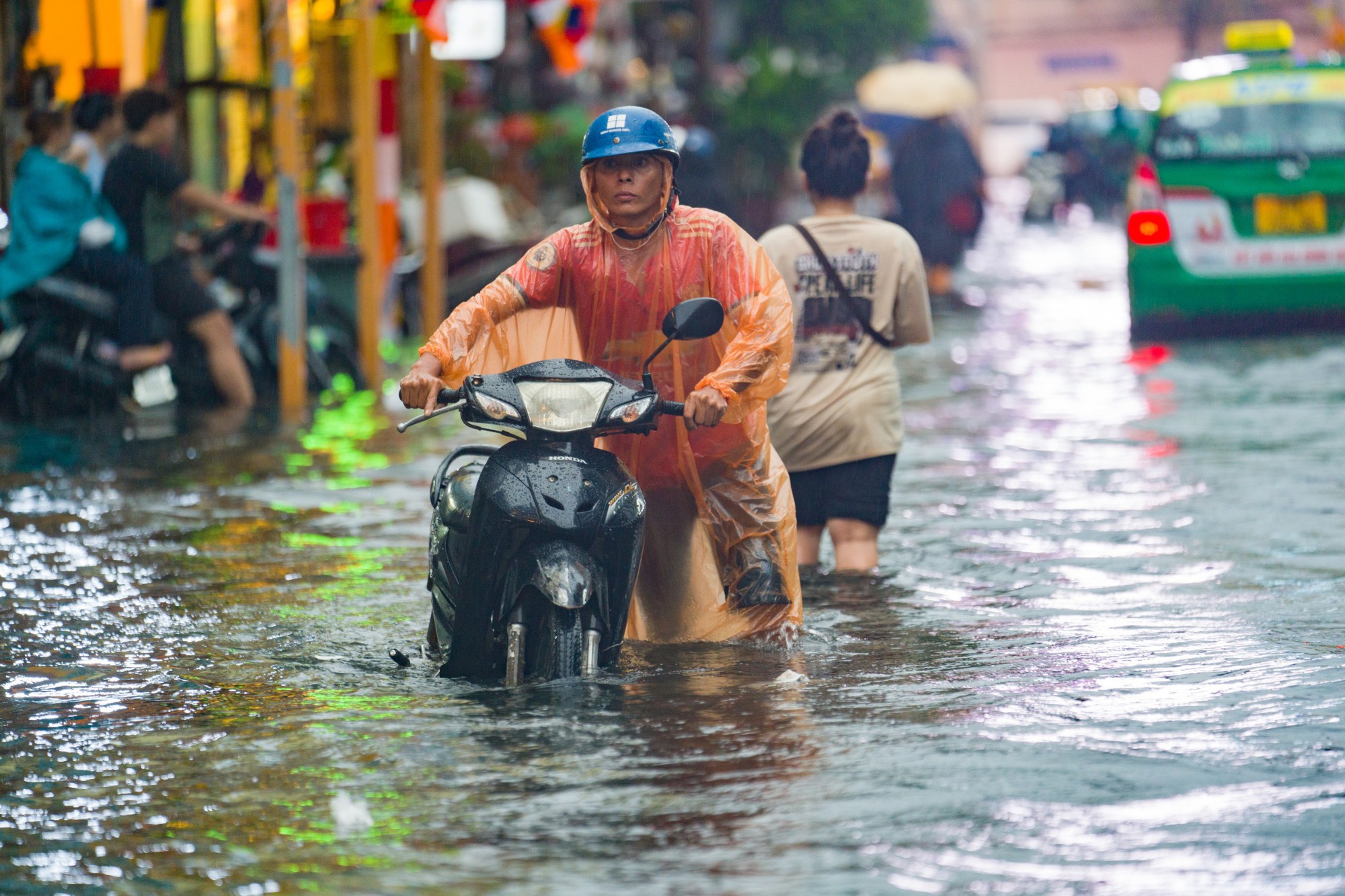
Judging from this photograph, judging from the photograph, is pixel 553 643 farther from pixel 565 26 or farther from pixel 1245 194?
pixel 565 26

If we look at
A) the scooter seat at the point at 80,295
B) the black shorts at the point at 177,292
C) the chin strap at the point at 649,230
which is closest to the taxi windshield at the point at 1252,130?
the black shorts at the point at 177,292

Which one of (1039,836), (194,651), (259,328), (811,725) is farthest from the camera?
(259,328)

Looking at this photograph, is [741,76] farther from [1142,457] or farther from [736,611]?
[736,611]

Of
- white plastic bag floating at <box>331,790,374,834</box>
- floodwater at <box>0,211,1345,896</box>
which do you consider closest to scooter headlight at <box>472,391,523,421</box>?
floodwater at <box>0,211,1345,896</box>

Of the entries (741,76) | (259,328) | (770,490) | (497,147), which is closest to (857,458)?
(770,490)

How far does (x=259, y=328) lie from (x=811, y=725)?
891 cm

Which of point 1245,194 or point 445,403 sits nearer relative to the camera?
point 445,403

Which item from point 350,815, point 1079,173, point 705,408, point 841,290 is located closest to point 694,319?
point 705,408

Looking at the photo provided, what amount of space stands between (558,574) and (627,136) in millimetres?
1154

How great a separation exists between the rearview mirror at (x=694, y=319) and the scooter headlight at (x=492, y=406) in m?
0.41

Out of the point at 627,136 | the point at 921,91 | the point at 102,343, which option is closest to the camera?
the point at 627,136

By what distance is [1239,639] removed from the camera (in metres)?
5.84

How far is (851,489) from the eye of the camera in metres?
6.79

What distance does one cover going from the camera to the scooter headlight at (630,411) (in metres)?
4.94
